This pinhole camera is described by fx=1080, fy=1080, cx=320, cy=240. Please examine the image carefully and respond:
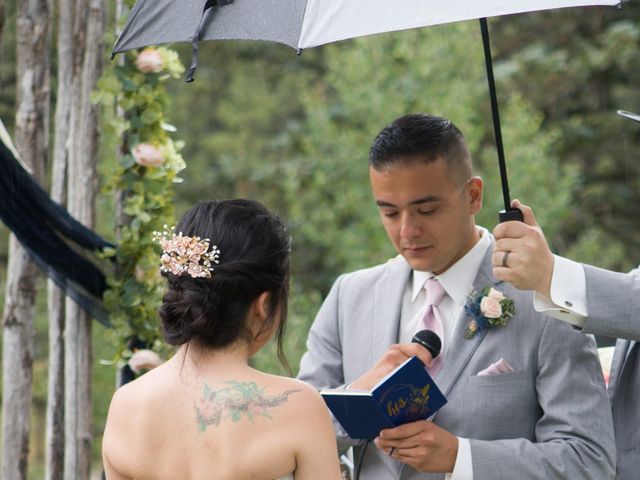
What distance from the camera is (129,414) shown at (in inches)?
114

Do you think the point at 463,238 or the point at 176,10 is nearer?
the point at 176,10

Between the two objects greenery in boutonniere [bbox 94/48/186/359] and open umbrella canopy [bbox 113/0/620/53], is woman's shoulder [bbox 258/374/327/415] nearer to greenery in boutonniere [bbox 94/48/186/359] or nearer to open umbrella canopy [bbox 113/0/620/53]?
open umbrella canopy [bbox 113/0/620/53]

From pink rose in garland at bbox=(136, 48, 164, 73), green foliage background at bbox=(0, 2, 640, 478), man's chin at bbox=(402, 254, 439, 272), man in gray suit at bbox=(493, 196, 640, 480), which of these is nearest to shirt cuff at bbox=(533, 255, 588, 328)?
man in gray suit at bbox=(493, 196, 640, 480)

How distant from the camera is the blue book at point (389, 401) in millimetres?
3162

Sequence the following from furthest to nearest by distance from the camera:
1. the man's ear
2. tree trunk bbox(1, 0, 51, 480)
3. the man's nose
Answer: tree trunk bbox(1, 0, 51, 480) → the man's ear → the man's nose

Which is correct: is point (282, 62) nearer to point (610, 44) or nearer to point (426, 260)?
point (610, 44)

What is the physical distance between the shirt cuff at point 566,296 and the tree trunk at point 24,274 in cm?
250

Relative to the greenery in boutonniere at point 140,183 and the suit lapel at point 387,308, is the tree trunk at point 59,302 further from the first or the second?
the suit lapel at point 387,308

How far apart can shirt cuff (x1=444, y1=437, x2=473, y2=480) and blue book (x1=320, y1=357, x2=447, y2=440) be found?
0.14 m

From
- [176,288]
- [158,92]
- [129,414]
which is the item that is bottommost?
[129,414]

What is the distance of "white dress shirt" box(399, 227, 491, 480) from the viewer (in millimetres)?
3766

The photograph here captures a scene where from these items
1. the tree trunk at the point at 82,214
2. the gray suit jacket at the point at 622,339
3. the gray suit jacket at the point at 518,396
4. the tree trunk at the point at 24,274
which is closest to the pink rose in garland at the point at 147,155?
the tree trunk at the point at 82,214

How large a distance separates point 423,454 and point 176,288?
98cm

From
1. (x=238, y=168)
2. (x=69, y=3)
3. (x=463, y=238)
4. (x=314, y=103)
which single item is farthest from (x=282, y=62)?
(x=463, y=238)
